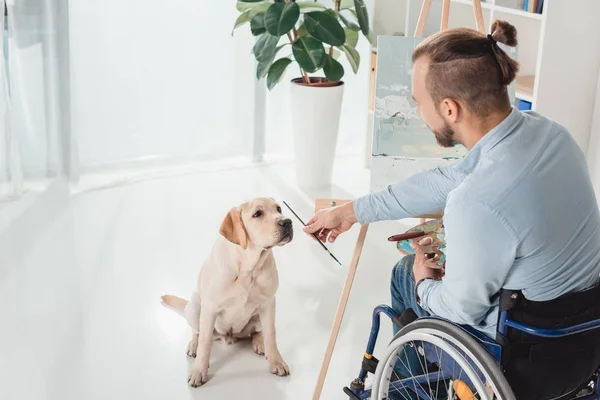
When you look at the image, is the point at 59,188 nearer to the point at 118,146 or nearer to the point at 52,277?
the point at 118,146

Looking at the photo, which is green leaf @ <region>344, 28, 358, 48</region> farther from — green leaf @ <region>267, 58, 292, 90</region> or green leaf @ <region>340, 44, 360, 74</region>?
green leaf @ <region>267, 58, 292, 90</region>

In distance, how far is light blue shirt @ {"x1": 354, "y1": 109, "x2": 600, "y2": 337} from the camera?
1579 millimetres

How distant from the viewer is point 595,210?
169 cm

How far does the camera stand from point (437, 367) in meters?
1.91

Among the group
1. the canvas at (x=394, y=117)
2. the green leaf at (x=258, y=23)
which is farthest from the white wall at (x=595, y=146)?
the green leaf at (x=258, y=23)

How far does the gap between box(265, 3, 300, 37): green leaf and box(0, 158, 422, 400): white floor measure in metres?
0.90

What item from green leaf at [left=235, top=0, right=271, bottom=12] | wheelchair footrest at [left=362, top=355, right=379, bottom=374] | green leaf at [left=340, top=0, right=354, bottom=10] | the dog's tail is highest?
green leaf at [left=340, top=0, right=354, bottom=10]

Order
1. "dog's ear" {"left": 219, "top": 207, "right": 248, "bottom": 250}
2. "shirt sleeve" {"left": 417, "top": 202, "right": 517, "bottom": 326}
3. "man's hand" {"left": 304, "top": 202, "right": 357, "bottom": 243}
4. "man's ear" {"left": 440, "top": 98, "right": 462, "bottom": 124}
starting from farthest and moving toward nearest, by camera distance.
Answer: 1. "dog's ear" {"left": 219, "top": 207, "right": 248, "bottom": 250}
2. "man's hand" {"left": 304, "top": 202, "right": 357, "bottom": 243}
3. "man's ear" {"left": 440, "top": 98, "right": 462, "bottom": 124}
4. "shirt sleeve" {"left": 417, "top": 202, "right": 517, "bottom": 326}

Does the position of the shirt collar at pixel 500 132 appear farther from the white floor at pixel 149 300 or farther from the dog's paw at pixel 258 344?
the dog's paw at pixel 258 344

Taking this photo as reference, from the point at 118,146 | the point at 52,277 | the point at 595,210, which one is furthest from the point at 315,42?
the point at 595,210

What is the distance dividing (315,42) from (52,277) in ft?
5.40

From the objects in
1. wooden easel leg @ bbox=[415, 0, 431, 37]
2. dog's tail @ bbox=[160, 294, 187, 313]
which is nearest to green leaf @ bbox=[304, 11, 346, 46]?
wooden easel leg @ bbox=[415, 0, 431, 37]

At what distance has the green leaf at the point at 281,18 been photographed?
11.9 feet

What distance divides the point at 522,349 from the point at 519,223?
273mm
